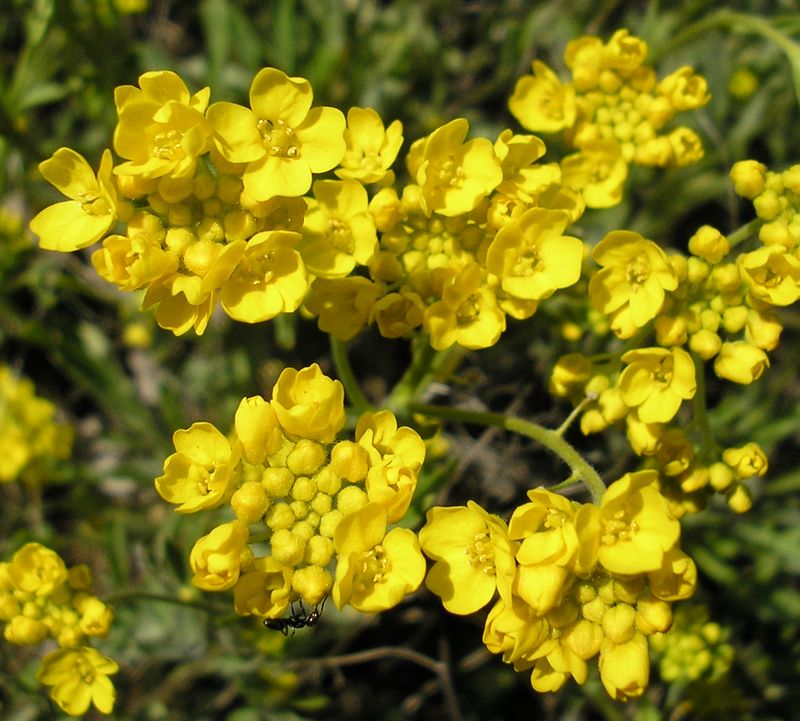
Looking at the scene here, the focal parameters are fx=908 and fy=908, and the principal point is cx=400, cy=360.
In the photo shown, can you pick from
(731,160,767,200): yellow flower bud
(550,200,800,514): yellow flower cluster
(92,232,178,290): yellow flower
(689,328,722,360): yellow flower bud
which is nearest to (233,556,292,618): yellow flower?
(92,232,178,290): yellow flower

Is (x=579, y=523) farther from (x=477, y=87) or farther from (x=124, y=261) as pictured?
(x=477, y=87)

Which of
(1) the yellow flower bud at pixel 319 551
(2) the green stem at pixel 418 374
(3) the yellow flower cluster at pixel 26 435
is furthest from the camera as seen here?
(3) the yellow flower cluster at pixel 26 435

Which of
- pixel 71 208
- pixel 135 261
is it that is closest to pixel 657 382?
pixel 135 261

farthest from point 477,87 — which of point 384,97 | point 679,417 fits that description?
point 679,417

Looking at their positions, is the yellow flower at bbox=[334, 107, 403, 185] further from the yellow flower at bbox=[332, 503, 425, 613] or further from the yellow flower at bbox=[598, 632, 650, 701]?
the yellow flower at bbox=[598, 632, 650, 701]

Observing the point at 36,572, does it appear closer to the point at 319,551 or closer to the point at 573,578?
the point at 319,551

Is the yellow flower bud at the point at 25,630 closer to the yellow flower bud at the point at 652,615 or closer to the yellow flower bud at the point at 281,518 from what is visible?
the yellow flower bud at the point at 281,518

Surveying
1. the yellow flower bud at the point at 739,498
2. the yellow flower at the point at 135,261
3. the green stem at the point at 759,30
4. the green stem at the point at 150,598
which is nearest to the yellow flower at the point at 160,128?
the yellow flower at the point at 135,261
